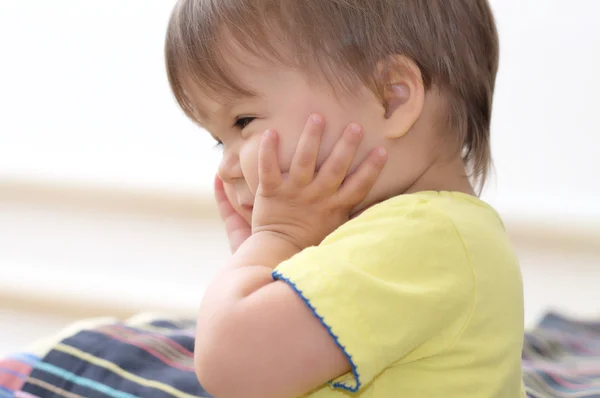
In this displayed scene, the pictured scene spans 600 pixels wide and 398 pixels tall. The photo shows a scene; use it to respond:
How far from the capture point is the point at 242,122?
82 cm

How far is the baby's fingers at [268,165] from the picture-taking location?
A: 2.50ft

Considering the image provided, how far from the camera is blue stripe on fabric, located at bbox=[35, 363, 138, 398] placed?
0.96 metres

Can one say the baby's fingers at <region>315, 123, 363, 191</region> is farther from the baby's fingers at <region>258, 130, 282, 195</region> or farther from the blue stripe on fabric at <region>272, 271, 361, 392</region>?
the blue stripe on fabric at <region>272, 271, 361, 392</region>

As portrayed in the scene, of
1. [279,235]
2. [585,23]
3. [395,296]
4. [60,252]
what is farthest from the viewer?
[60,252]

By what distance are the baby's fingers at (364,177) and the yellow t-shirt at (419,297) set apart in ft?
0.18

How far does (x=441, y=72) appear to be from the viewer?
813 mm

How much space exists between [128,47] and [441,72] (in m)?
1.25

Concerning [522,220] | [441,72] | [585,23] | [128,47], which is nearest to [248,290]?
[441,72]

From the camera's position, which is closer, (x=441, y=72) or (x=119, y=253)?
(x=441, y=72)

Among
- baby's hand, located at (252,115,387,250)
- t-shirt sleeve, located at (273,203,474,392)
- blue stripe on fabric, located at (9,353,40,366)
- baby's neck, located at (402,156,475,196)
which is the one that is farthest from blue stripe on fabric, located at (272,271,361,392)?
blue stripe on fabric, located at (9,353,40,366)

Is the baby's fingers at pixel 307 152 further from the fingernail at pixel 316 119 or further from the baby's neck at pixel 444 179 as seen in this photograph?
the baby's neck at pixel 444 179

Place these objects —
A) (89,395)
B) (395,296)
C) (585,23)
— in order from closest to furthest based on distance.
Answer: (395,296), (89,395), (585,23)

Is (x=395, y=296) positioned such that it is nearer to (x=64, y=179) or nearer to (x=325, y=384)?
(x=325, y=384)

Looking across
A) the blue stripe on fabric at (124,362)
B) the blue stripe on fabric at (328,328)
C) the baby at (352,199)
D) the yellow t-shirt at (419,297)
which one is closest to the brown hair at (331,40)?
the baby at (352,199)
